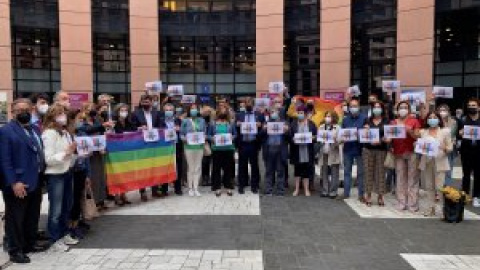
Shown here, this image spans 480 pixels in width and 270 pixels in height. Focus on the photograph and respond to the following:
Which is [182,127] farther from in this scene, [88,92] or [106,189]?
[88,92]

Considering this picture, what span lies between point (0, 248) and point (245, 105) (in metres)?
6.17

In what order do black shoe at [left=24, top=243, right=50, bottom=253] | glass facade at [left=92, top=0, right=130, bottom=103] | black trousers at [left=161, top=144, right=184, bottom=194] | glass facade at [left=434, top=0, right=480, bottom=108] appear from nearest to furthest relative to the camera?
black shoe at [left=24, top=243, right=50, bottom=253] < black trousers at [left=161, top=144, right=184, bottom=194] < glass facade at [left=434, top=0, right=480, bottom=108] < glass facade at [left=92, top=0, right=130, bottom=103]

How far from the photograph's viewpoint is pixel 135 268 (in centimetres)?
633

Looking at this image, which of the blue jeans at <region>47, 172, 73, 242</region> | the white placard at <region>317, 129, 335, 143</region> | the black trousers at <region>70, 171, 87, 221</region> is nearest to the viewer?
the blue jeans at <region>47, 172, 73, 242</region>

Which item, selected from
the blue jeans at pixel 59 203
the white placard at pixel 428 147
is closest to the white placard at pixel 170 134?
the blue jeans at pixel 59 203

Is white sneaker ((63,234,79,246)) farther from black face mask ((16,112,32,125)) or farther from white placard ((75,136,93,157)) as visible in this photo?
black face mask ((16,112,32,125))

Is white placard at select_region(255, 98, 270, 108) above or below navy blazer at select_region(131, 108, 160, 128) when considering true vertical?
above

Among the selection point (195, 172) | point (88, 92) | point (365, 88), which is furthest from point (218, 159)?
point (88, 92)

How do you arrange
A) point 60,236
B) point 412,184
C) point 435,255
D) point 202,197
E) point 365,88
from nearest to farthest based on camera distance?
point 435,255 < point 60,236 < point 412,184 < point 202,197 < point 365,88

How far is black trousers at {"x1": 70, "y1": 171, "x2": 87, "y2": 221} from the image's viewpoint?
25.7 ft

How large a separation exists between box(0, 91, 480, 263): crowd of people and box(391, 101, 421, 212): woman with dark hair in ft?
0.07

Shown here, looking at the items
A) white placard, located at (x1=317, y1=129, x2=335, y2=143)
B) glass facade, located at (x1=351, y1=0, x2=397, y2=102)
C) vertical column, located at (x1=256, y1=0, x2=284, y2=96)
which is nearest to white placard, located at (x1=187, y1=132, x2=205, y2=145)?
white placard, located at (x1=317, y1=129, x2=335, y2=143)

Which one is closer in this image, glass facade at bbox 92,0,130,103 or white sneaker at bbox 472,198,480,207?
white sneaker at bbox 472,198,480,207

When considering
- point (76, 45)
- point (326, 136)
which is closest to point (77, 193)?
point (326, 136)
